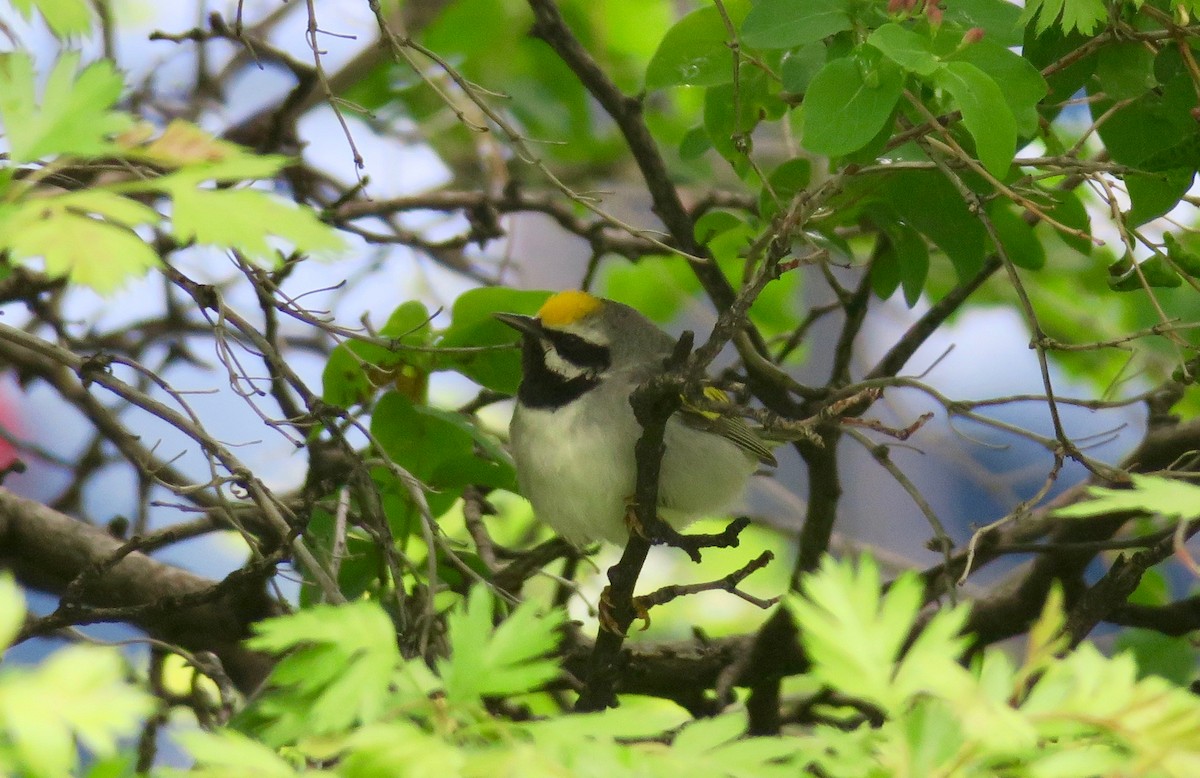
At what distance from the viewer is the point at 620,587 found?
217 centimetres

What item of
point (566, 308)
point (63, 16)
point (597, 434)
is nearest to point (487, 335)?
point (566, 308)

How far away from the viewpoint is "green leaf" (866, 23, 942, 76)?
160cm

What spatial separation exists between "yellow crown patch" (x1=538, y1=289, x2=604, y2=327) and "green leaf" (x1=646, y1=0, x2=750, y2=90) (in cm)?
61

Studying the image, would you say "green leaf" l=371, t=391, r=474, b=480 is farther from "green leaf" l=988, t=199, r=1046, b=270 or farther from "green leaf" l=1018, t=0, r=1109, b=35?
"green leaf" l=1018, t=0, r=1109, b=35

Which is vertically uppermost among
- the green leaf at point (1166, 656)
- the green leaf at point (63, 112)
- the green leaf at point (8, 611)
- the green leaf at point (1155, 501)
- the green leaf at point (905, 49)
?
the green leaf at point (905, 49)

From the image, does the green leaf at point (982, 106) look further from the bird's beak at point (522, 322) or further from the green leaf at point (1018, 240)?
the bird's beak at point (522, 322)

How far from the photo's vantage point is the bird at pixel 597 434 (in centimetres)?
255

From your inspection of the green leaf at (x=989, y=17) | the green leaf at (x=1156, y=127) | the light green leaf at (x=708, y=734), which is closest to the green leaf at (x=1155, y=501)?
the light green leaf at (x=708, y=734)

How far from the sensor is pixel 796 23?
183cm

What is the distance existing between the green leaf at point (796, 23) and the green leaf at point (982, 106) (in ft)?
0.74

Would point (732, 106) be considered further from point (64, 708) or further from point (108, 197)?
point (64, 708)

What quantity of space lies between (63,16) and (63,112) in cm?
59

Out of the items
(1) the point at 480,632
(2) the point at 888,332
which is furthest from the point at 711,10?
(2) the point at 888,332

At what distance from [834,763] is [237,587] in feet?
4.29
